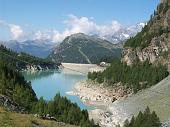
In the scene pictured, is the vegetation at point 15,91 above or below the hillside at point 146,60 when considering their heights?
below

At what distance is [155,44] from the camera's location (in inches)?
6988

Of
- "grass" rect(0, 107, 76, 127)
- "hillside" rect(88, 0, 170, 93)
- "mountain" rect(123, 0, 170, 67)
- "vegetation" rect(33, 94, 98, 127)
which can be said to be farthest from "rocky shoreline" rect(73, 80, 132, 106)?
"grass" rect(0, 107, 76, 127)

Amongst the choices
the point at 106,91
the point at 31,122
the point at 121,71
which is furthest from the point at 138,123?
the point at 121,71

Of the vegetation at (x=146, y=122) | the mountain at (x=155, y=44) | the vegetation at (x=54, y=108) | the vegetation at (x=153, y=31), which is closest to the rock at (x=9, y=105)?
the vegetation at (x=54, y=108)

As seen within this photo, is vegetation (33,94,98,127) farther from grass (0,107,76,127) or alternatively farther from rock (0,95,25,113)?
grass (0,107,76,127)

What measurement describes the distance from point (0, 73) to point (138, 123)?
167 ft

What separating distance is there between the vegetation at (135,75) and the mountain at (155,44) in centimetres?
357

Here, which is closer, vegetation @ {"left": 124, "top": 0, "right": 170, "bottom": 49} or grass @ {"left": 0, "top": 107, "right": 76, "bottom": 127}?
grass @ {"left": 0, "top": 107, "right": 76, "bottom": 127}

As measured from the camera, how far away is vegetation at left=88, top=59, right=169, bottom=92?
155250mm

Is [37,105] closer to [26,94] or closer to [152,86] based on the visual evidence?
[26,94]

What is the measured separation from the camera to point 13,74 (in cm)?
12800

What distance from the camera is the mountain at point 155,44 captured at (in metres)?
172

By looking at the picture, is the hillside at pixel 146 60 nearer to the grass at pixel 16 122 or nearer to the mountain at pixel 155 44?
the mountain at pixel 155 44

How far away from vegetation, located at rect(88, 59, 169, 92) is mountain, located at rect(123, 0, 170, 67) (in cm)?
357
